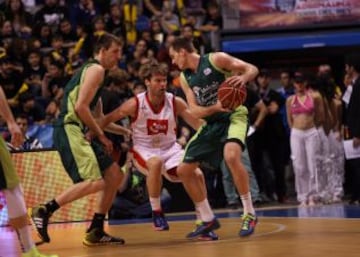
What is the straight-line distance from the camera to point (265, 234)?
30.5ft

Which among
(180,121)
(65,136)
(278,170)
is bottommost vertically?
(278,170)

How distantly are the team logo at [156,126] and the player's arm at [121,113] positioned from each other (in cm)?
20

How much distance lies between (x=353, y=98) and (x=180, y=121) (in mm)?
2698

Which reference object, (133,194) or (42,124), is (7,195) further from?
(42,124)

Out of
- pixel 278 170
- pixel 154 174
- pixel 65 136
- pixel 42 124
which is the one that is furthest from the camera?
pixel 278 170

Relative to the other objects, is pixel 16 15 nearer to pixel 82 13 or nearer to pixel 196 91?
pixel 82 13

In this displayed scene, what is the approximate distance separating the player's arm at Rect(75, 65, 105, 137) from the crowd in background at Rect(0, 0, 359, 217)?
13.6 feet

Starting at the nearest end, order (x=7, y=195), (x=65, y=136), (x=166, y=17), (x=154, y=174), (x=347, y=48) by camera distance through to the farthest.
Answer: (x=7, y=195), (x=65, y=136), (x=154, y=174), (x=347, y=48), (x=166, y=17)

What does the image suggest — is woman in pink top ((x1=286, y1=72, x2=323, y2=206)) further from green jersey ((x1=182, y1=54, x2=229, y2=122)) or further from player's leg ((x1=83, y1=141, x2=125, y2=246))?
player's leg ((x1=83, y1=141, x2=125, y2=246))

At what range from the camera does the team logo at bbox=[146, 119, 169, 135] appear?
10.3m

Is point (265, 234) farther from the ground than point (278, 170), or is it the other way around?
point (265, 234)

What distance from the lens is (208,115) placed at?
9.30 meters

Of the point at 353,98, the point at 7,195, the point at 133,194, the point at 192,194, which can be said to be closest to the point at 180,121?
the point at 133,194

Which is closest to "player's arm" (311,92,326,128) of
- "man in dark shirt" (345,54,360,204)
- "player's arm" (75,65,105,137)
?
"man in dark shirt" (345,54,360,204)
